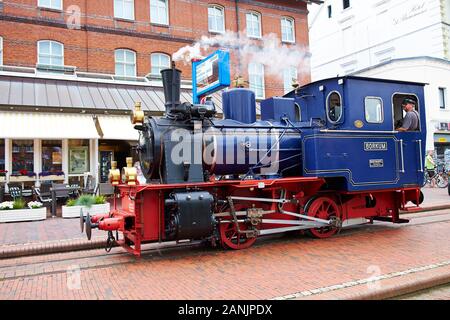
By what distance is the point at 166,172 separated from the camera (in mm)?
6250

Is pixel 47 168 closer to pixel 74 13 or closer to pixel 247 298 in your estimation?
pixel 74 13

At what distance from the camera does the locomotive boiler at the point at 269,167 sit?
6.19 meters

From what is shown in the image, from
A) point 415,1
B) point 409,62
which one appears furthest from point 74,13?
point 415,1

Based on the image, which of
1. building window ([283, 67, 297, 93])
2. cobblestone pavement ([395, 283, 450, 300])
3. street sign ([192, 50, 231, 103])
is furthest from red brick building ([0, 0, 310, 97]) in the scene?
cobblestone pavement ([395, 283, 450, 300])

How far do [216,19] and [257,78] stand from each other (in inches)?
142

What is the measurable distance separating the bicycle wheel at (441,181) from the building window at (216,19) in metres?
13.2

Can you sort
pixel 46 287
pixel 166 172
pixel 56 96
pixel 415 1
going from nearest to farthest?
pixel 46 287
pixel 166 172
pixel 56 96
pixel 415 1

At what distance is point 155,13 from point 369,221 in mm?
13836

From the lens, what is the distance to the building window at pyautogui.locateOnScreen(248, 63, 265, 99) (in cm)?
1959

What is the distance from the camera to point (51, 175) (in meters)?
13.3

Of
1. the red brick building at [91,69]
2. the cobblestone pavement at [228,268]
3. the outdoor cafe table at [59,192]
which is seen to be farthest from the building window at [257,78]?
the cobblestone pavement at [228,268]

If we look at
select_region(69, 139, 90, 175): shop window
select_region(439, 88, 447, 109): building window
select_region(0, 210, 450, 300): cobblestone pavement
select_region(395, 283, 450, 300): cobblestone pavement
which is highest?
select_region(439, 88, 447, 109): building window

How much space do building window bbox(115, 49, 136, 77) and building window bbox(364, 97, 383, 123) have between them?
39.6 feet

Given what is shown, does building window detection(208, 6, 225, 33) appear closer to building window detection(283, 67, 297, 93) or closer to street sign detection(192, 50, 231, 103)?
building window detection(283, 67, 297, 93)
